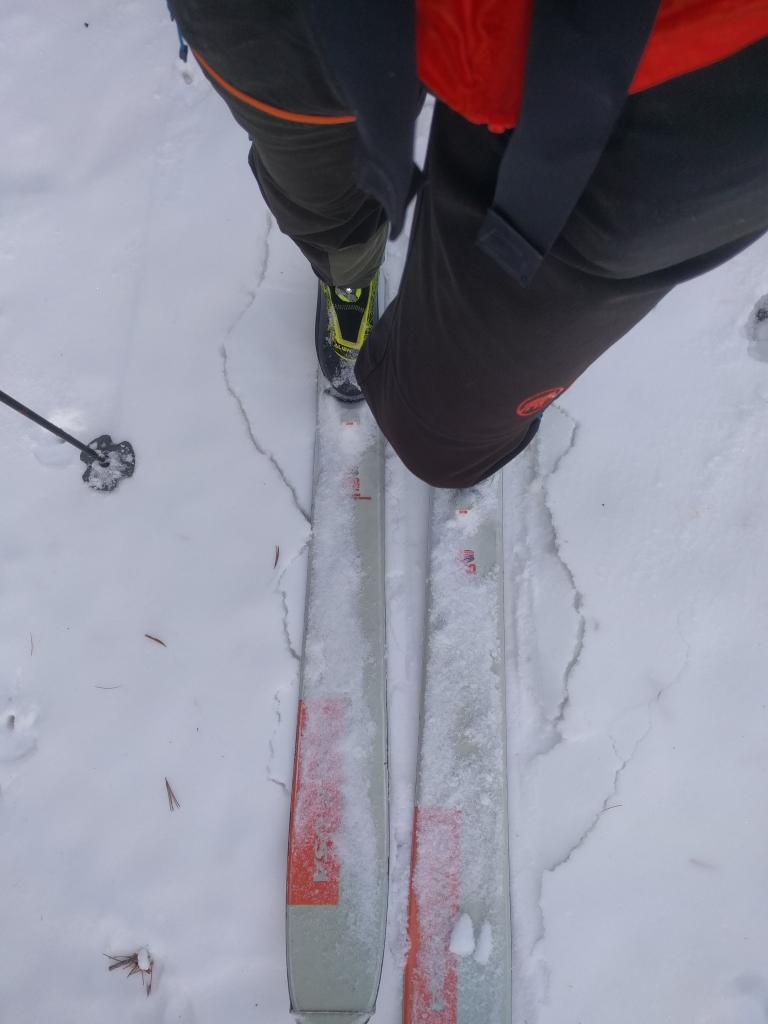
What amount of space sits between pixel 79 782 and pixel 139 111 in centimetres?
169

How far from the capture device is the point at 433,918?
132 centimetres

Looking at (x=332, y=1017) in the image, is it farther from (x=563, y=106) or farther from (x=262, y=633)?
(x=563, y=106)

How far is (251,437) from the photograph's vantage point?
61.1 inches

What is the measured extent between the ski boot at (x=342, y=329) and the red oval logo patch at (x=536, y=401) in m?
0.60

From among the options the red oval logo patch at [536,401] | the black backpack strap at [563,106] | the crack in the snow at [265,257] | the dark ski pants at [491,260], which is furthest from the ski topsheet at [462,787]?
the black backpack strap at [563,106]

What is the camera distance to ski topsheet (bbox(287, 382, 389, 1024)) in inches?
50.9

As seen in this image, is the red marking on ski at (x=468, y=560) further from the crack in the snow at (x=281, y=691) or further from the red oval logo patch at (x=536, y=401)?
the red oval logo patch at (x=536, y=401)

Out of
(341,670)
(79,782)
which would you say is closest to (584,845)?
(341,670)

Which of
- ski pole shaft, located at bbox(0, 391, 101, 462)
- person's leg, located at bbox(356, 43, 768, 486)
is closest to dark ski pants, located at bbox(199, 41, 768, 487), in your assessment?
person's leg, located at bbox(356, 43, 768, 486)

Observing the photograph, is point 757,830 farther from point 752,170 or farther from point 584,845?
point 752,170

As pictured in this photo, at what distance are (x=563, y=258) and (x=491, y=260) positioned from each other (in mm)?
99

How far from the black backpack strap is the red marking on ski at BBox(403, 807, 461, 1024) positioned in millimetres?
1174

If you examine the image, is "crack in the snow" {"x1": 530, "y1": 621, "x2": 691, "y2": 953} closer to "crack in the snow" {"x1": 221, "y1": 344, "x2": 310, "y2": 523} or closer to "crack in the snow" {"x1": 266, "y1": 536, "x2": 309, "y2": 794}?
"crack in the snow" {"x1": 266, "y1": 536, "x2": 309, "y2": 794}

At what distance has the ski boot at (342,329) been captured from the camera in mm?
1456
